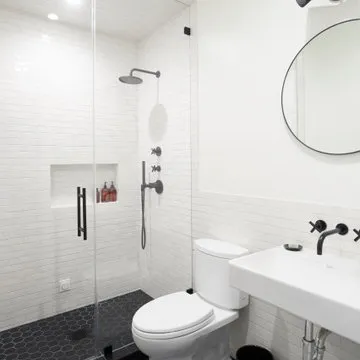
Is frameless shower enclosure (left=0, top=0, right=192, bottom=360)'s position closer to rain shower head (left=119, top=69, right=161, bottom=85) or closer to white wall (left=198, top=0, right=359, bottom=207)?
rain shower head (left=119, top=69, right=161, bottom=85)

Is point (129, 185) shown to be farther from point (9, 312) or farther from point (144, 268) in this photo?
point (9, 312)

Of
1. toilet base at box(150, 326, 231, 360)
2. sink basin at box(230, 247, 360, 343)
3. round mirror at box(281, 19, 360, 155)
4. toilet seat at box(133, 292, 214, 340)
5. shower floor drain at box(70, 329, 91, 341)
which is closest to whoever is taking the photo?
sink basin at box(230, 247, 360, 343)

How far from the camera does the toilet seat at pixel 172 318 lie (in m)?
1.50

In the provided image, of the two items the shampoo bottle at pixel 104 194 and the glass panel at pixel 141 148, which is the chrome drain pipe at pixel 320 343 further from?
the shampoo bottle at pixel 104 194

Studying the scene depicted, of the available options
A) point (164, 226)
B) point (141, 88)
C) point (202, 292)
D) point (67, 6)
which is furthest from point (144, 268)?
point (67, 6)

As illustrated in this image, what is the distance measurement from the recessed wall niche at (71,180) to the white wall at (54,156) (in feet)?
0.18

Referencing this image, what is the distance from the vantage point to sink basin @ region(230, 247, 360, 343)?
93 cm

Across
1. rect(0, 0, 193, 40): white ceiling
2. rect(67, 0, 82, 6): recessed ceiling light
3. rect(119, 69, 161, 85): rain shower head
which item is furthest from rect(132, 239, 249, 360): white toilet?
rect(67, 0, 82, 6): recessed ceiling light

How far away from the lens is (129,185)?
8.26ft

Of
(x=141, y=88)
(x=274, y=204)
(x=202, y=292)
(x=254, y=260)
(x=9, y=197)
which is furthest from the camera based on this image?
(x=141, y=88)

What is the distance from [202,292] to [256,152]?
0.95m

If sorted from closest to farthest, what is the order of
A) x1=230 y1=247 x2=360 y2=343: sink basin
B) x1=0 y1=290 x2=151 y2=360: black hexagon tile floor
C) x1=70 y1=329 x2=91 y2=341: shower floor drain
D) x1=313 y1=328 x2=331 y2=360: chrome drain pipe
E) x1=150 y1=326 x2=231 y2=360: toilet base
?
x1=230 y1=247 x2=360 y2=343: sink basin
x1=313 y1=328 x2=331 y2=360: chrome drain pipe
x1=150 y1=326 x2=231 y2=360: toilet base
x1=0 y1=290 x2=151 y2=360: black hexagon tile floor
x1=70 y1=329 x2=91 y2=341: shower floor drain

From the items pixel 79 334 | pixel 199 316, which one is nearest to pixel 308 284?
pixel 199 316

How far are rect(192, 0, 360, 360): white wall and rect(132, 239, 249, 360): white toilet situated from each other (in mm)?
164
